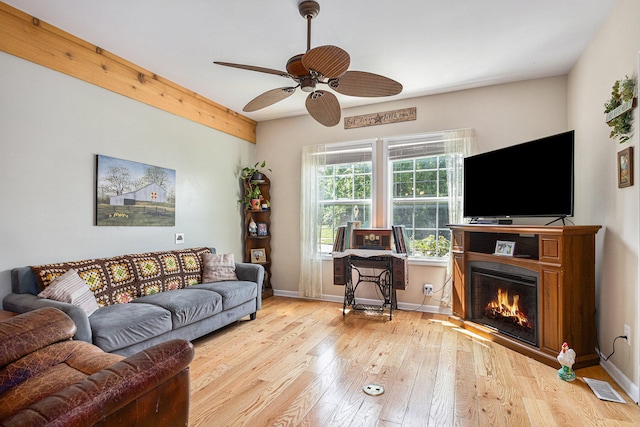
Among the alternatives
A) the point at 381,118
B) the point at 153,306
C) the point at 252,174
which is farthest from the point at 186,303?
the point at 381,118

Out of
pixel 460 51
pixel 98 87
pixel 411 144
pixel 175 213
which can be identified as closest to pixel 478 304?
pixel 411 144

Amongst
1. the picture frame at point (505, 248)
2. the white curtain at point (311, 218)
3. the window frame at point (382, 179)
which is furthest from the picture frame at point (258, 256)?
the picture frame at point (505, 248)

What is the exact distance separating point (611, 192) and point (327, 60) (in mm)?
2436

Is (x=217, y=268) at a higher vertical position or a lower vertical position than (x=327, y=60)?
lower

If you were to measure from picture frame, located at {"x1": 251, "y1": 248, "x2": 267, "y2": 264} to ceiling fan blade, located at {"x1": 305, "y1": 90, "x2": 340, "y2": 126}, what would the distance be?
2.68m

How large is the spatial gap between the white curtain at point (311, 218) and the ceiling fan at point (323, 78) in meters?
1.84

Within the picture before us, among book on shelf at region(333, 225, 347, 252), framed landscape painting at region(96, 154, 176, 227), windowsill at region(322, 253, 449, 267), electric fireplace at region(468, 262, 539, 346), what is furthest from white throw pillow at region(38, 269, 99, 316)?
electric fireplace at region(468, 262, 539, 346)

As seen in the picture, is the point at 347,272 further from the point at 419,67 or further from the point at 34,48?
the point at 34,48

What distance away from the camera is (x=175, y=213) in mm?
3865

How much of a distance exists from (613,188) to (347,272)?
2.66 meters

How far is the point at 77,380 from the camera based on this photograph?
4.55ft

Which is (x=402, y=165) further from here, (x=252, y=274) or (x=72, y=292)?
(x=72, y=292)

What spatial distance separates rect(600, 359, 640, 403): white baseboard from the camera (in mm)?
2086

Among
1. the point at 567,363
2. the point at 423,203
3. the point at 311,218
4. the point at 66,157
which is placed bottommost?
the point at 567,363
